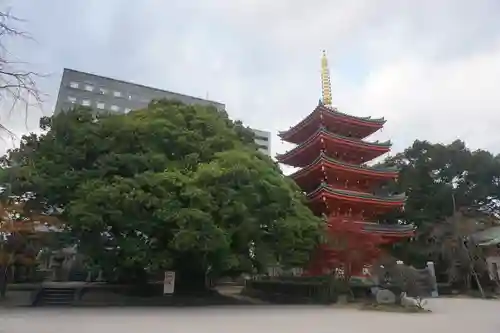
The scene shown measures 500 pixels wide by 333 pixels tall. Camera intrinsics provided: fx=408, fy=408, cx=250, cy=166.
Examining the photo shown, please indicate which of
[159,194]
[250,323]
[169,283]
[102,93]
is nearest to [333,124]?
[159,194]

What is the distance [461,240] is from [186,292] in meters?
16.9

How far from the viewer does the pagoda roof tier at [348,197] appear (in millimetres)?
22703

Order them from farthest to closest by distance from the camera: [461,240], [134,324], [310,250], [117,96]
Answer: [117,96] < [461,240] < [310,250] < [134,324]

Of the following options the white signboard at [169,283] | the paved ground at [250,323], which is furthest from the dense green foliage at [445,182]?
the white signboard at [169,283]

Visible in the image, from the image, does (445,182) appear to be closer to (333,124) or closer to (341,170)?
(333,124)

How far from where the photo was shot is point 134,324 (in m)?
10.6

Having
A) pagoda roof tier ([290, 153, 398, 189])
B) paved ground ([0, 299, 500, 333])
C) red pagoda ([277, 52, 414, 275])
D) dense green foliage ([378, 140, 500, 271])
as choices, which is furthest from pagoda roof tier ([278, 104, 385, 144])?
paved ground ([0, 299, 500, 333])

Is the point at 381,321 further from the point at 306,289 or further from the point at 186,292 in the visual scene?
the point at 186,292

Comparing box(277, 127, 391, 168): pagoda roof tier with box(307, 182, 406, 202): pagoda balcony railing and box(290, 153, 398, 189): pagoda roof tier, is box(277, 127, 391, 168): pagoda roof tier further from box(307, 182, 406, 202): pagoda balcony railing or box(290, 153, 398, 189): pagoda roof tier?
box(307, 182, 406, 202): pagoda balcony railing

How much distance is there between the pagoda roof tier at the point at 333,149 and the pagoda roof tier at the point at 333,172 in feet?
4.13

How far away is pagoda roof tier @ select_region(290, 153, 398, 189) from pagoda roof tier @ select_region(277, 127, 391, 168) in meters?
1.26

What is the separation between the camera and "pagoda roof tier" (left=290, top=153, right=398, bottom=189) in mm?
23406

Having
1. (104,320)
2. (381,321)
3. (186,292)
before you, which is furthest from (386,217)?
(104,320)

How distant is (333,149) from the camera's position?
25.3m
